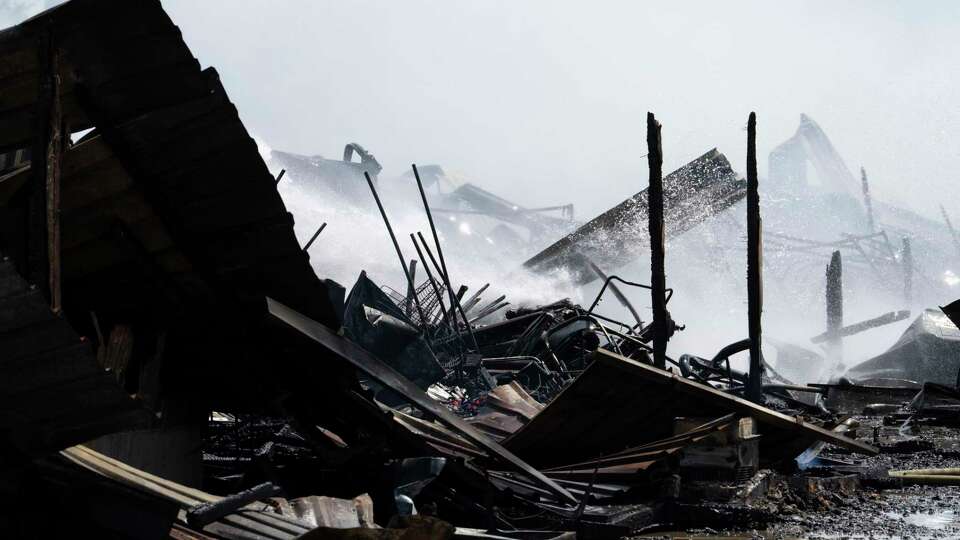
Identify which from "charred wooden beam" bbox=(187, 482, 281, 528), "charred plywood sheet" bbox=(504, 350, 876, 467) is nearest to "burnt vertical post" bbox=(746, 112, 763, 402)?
"charred plywood sheet" bbox=(504, 350, 876, 467)

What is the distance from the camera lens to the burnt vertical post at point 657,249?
13562 mm

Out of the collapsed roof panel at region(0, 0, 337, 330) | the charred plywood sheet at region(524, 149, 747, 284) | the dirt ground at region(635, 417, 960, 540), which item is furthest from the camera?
the charred plywood sheet at region(524, 149, 747, 284)

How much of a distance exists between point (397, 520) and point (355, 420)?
2.68m

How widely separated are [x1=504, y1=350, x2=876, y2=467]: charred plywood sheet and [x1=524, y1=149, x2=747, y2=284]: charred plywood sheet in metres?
18.0

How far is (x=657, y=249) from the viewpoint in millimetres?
13766

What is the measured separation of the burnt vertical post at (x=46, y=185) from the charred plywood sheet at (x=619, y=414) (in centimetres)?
422

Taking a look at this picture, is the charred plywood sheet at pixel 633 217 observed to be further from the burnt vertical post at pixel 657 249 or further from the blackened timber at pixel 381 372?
the blackened timber at pixel 381 372

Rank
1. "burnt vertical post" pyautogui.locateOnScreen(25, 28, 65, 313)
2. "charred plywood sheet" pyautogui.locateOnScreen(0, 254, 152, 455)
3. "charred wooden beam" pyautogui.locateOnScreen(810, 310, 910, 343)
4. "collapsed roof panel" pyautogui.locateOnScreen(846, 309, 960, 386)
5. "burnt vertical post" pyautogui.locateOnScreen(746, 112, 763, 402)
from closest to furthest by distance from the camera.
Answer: "charred plywood sheet" pyautogui.locateOnScreen(0, 254, 152, 455) → "burnt vertical post" pyautogui.locateOnScreen(25, 28, 65, 313) → "burnt vertical post" pyautogui.locateOnScreen(746, 112, 763, 402) → "collapsed roof panel" pyautogui.locateOnScreen(846, 309, 960, 386) → "charred wooden beam" pyautogui.locateOnScreen(810, 310, 910, 343)

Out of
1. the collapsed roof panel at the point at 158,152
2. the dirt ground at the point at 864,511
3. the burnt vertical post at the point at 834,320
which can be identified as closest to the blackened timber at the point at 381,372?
the collapsed roof panel at the point at 158,152

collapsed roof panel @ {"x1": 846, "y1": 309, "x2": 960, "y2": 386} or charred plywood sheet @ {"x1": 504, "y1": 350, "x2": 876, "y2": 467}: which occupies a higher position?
collapsed roof panel @ {"x1": 846, "y1": 309, "x2": 960, "y2": 386}

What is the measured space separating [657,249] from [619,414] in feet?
20.0

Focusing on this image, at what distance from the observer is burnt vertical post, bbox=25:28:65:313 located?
401 cm

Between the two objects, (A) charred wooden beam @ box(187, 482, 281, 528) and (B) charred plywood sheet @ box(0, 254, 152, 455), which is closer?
(B) charred plywood sheet @ box(0, 254, 152, 455)

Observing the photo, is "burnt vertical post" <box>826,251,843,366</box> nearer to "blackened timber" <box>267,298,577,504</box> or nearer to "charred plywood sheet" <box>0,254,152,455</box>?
"blackened timber" <box>267,298,577,504</box>
